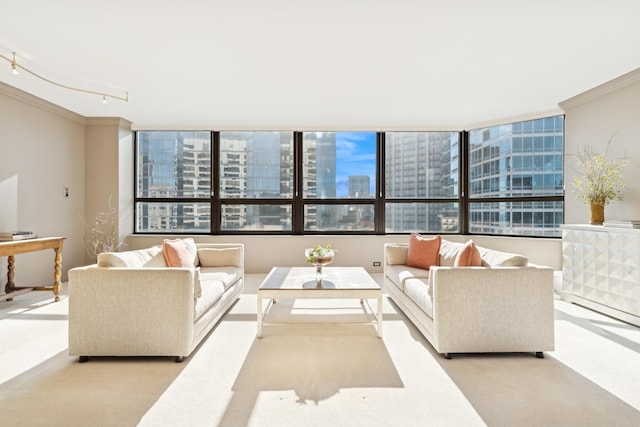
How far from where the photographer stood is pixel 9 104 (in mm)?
4641

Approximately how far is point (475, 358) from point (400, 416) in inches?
43.0

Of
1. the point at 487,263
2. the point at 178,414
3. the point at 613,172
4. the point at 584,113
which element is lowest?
the point at 178,414

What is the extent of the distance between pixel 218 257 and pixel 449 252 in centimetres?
281

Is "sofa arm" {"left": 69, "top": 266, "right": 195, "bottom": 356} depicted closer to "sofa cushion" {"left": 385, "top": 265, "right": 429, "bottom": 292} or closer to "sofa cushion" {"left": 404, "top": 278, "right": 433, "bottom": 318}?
"sofa cushion" {"left": 404, "top": 278, "right": 433, "bottom": 318}

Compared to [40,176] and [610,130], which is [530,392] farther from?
[40,176]

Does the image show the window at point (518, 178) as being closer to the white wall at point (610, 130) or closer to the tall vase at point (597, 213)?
the white wall at point (610, 130)

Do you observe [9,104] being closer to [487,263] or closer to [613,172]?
[487,263]

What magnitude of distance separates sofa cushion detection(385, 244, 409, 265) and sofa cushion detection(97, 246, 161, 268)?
274 centimetres

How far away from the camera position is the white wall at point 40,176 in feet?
15.2

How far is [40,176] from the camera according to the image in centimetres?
516

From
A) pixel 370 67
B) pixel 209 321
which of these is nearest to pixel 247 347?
pixel 209 321

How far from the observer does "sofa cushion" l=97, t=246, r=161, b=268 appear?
290cm

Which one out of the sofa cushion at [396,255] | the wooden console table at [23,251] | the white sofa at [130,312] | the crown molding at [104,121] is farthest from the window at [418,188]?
the wooden console table at [23,251]

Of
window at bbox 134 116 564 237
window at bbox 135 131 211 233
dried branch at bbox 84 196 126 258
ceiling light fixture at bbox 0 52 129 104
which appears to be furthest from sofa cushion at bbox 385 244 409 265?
dried branch at bbox 84 196 126 258
